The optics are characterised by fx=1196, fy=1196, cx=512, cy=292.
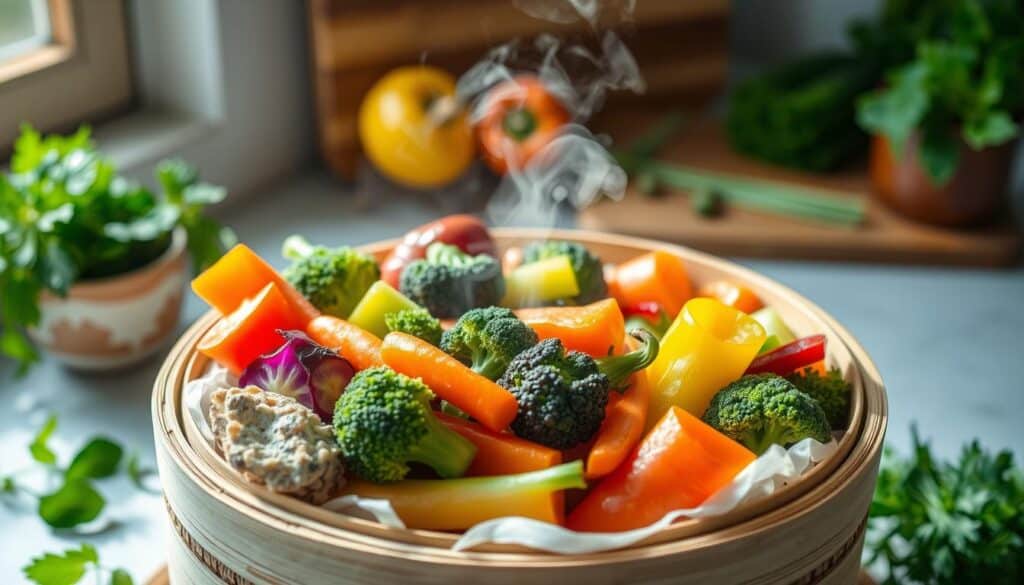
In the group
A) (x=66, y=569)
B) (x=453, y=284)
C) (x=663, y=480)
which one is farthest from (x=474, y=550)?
(x=66, y=569)

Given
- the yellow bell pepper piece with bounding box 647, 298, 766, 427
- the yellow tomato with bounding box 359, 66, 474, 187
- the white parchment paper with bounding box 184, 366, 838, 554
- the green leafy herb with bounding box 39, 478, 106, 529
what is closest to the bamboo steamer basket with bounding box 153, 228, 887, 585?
the white parchment paper with bounding box 184, 366, 838, 554

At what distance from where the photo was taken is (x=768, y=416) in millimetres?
1076

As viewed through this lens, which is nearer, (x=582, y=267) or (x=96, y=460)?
(x=582, y=267)

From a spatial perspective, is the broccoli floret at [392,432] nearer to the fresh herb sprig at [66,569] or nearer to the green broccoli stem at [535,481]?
the green broccoli stem at [535,481]

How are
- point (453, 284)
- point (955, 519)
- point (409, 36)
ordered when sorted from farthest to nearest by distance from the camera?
Result: point (409, 36) → point (955, 519) → point (453, 284)

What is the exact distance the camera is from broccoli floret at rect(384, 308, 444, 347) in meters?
1.16

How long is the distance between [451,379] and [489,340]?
6cm

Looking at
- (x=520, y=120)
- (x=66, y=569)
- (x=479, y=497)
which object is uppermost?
(x=479, y=497)

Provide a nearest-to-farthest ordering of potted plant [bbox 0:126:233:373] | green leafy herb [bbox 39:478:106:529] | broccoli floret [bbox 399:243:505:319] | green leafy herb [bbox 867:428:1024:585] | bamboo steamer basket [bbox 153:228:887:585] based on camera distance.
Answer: bamboo steamer basket [bbox 153:228:887:585] → broccoli floret [bbox 399:243:505:319] → green leafy herb [bbox 867:428:1024:585] → green leafy herb [bbox 39:478:106:529] → potted plant [bbox 0:126:233:373]

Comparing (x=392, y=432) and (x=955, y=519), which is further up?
(x=392, y=432)

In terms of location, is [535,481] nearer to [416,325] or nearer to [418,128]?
[416,325]

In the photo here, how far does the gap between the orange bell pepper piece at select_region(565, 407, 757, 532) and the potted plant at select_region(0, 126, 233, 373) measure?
924mm

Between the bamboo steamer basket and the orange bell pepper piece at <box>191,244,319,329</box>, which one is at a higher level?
the orange bell pepper piece at <box>191,244,319,329</box>

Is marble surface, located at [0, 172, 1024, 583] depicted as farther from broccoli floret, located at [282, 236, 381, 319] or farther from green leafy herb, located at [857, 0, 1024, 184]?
broccoli floret, located at [282, 236, 381, 319]
